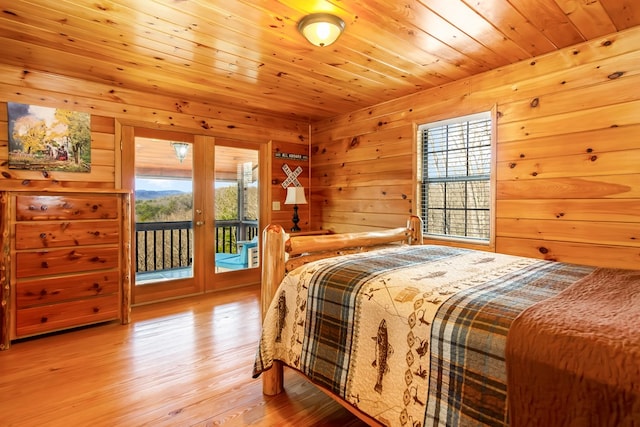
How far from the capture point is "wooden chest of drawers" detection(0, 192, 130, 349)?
2578mm

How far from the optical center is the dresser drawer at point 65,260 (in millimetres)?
2613

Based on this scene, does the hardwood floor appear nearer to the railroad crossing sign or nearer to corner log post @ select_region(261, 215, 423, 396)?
corner log post @ select_region(261, 215, 423, 396)

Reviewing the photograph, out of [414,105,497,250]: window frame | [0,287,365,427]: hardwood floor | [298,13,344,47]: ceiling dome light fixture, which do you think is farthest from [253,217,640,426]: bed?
[298,13,344,47]: ceiling dome light fixture

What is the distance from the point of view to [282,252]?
1.79m

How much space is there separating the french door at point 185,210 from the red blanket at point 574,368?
3591 millimetres

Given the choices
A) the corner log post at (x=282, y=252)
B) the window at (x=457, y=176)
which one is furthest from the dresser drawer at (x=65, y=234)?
the window at (x=457, y=176)

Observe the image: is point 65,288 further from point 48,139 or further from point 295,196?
point 295,196

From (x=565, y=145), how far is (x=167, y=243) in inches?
155

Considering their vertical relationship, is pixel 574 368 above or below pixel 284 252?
below

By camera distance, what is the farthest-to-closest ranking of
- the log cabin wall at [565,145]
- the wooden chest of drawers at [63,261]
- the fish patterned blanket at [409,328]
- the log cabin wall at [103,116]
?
the log cabin wall at [103,116] < the wooden chest of drawers at [63,261] < the log cabin wall at [565,145] < the fish patterned blanket at [409,328]

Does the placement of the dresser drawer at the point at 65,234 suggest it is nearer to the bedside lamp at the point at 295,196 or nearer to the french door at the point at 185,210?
the french door at the point at 185,210

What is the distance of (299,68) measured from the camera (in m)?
2.91

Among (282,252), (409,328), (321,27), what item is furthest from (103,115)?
(409,328)

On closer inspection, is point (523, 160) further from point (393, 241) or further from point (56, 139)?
point (56, 139)
